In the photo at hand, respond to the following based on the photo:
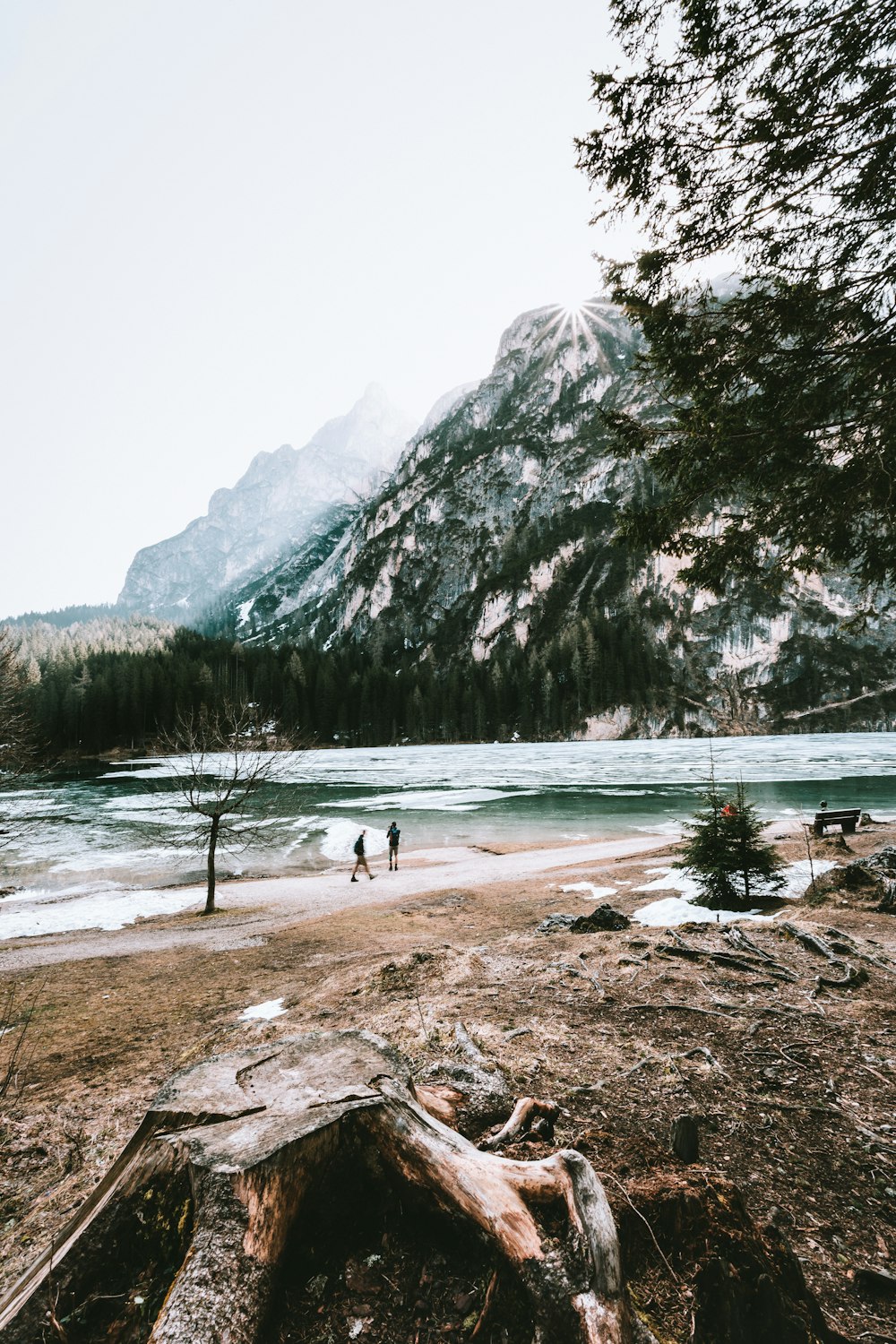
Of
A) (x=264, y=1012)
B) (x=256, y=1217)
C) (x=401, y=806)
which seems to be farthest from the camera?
(x=401, y=806)

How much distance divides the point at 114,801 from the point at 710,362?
4460cm

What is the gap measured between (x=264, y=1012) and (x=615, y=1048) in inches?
185

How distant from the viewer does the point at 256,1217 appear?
1784 mm

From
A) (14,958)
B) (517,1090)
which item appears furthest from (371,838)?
(517,1090)

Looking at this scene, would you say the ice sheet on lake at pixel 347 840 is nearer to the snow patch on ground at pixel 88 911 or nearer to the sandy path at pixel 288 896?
the sandy path at pixel 288 896

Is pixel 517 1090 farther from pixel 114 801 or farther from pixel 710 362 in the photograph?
pixel 114 801

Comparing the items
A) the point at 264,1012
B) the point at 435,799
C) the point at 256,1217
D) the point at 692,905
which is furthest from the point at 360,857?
the point at 435,799

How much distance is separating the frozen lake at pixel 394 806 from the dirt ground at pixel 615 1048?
398 inches

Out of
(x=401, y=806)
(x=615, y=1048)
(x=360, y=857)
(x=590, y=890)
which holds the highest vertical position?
(x=615, y=1048)

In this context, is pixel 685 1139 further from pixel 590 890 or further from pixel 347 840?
pixel 347 840

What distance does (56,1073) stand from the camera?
564cm

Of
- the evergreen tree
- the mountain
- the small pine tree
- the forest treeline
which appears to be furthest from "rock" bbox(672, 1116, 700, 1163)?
the forest treeline

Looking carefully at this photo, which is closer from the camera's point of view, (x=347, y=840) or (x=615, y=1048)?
(x=615, y=1048)

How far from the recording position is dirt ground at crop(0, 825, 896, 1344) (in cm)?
272
